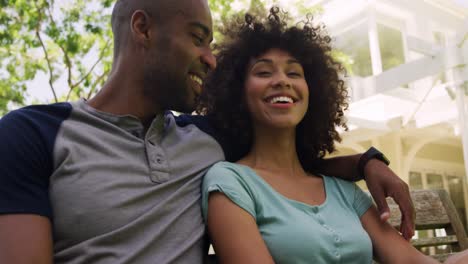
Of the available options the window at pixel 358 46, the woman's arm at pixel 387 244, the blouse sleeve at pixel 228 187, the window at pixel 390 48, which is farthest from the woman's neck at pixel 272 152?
the window at pixel 390 48

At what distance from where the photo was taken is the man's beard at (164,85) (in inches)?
83.8

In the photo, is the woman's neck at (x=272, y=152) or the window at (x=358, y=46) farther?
the window at (x=358, y=46)

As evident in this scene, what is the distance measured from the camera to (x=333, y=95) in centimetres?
260

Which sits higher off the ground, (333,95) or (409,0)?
(409,0)

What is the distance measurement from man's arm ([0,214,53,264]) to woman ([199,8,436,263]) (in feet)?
1.84

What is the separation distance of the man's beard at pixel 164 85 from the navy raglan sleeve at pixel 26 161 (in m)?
0.41

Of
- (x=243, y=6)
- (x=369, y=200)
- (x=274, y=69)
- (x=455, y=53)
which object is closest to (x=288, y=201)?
(x=369, y=200)

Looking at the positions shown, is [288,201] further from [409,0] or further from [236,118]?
[409,0]

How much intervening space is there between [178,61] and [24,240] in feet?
2.87

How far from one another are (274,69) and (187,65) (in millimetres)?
401

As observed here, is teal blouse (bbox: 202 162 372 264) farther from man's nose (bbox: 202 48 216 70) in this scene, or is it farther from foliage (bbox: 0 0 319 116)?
foliage (bbox: 0 0 319 116)

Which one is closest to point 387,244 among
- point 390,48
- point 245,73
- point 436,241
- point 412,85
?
point 436,241

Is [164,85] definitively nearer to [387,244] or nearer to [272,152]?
[272,152]

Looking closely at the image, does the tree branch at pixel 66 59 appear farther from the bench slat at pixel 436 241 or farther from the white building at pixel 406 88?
the bench slat at pixel 436 241
